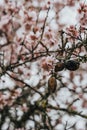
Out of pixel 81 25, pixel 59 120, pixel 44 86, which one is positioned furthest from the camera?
pixel 59 120

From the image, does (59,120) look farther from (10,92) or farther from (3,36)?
(3,36)

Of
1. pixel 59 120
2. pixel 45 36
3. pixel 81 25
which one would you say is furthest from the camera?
pixel 59 120

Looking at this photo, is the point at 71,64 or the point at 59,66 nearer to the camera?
the point at 71,64

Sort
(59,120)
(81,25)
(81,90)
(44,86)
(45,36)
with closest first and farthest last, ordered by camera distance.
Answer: (81,25) → (45,36) → (44,86) → (81,90) → (59,120)

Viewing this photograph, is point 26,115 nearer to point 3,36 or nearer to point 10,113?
point 10,113

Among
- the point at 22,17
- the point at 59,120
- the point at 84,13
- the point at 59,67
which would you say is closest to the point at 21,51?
the point at 22,17

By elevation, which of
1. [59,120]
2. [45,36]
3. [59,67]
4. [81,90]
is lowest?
[59,120]

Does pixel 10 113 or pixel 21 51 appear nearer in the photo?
pixel 21 51

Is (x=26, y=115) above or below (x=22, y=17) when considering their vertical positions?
below

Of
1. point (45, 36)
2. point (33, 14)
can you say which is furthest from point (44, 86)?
point (45, 36)
